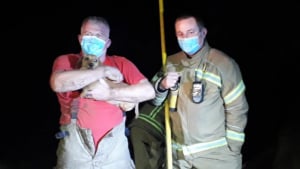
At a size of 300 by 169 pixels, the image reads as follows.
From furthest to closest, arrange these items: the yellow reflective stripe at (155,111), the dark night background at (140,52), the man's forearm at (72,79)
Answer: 1. the dark night background at (140,52)
2. the yellow reflective stripe at (155,111)
3. the man's forearm at (72,79)

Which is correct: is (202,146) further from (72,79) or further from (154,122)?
(72,79)

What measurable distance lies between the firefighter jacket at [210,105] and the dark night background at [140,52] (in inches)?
32.4

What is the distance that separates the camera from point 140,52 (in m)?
3.57

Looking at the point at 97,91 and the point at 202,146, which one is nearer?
the point at 97,91

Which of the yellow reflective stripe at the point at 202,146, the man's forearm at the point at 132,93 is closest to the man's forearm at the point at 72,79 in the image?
the man's forearm at the point at 132,93

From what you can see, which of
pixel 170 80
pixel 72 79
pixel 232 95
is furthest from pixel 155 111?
pixel 72 79

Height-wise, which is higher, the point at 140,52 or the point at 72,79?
the point at 72,79

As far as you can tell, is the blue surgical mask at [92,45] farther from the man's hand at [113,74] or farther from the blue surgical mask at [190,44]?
the blue surgical mask at [190,44]

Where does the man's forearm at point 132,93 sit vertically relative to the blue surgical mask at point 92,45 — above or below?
below

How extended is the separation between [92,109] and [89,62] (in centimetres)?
23

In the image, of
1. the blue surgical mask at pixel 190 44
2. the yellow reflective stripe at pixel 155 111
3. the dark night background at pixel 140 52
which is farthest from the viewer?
the dark night background at pixel 140 52

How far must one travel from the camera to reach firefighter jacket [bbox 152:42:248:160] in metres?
2.71

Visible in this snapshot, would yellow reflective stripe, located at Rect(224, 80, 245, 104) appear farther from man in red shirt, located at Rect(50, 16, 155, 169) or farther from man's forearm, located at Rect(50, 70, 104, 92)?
man's forearm, located at Rect(50, 70, 104, 92)

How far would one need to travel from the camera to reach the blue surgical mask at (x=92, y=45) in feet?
8.18
